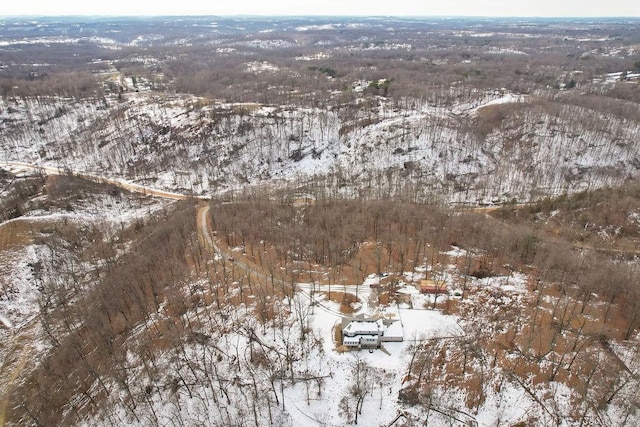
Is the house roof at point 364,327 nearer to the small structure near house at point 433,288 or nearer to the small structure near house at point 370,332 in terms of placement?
the small structure near house at point 370,332

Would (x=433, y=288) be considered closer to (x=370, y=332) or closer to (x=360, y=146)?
(x=370, y=332)

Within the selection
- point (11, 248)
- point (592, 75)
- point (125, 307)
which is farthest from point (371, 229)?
point (592, 75)

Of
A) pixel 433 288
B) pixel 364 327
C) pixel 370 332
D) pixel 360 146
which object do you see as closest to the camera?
pixel 370 332

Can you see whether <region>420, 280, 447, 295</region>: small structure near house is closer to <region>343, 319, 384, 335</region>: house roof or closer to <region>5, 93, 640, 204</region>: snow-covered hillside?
<region>343, 319, 384, 335</region>: house roof

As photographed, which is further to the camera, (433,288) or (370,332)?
(433,288)

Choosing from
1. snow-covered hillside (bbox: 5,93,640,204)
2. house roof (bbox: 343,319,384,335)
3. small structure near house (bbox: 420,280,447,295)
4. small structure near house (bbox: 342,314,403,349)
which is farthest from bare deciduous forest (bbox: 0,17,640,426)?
house roof (bbox: 343,319,384,335)

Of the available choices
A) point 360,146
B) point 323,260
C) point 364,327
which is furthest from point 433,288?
point 360,146

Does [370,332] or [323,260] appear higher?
[370,332]

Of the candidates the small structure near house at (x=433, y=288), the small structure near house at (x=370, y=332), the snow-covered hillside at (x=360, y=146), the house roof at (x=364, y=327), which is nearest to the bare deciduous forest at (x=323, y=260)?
the small structure near house at (x=433, y=288)
